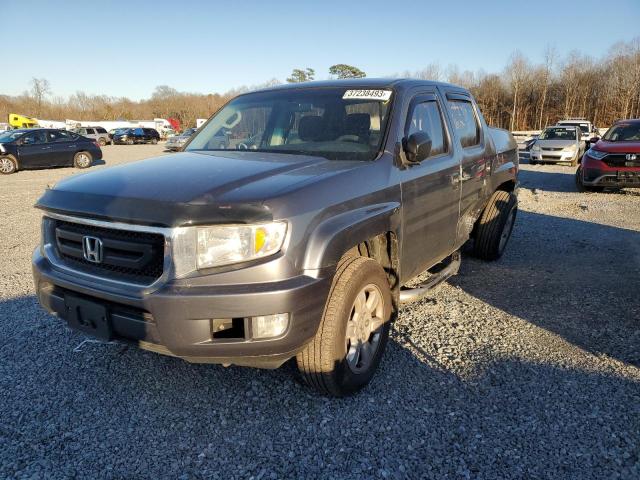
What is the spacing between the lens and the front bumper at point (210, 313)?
2.20 meters

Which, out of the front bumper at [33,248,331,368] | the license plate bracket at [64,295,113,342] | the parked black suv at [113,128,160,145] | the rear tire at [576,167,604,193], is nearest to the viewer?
the front bumper at [33,248,331,368]

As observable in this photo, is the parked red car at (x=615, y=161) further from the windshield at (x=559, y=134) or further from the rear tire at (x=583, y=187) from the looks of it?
the windshield at (x=559, y=134)

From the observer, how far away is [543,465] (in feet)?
7.55

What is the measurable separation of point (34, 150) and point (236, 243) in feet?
61.3

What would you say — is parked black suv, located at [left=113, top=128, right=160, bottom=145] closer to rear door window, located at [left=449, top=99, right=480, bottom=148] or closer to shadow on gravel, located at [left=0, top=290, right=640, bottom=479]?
rear door window, located at [left=449, top=99, right=480, bottom=148]

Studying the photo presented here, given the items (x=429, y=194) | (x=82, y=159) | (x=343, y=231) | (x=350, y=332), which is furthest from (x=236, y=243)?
(x=82, y=159)

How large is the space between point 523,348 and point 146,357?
109 inches

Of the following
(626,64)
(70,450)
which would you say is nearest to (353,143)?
(70,450)

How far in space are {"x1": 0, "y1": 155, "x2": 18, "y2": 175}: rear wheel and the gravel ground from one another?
613 inches

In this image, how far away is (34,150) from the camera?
17500 mm

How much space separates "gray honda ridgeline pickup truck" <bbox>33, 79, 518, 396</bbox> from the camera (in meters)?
2.23

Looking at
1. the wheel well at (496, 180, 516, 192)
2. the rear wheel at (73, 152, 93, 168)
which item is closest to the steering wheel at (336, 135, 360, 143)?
the wheel well at (496, 180, 516, 192)

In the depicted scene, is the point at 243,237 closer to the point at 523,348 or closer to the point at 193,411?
the point at 193,411

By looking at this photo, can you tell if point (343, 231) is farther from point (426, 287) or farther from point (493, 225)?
point (493, 225)
